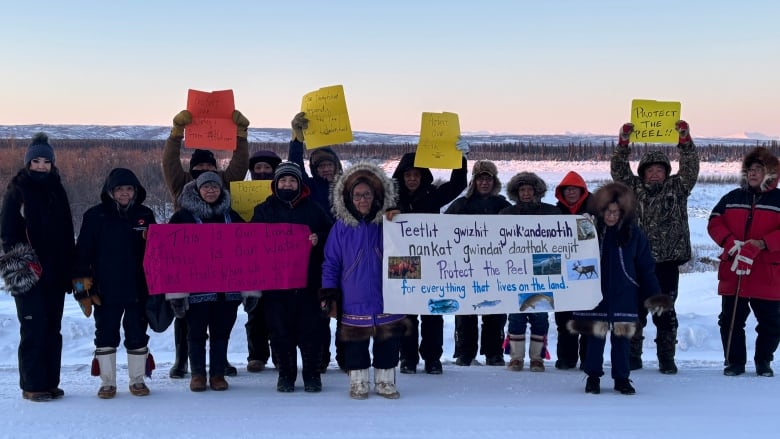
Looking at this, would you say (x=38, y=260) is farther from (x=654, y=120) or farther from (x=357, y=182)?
(x=654, y=120)

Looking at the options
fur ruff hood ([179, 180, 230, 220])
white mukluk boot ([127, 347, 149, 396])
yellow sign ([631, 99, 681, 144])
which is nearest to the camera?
white mukluk boot ([127, 347, 149, 396])

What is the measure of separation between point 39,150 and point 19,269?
1.00 m

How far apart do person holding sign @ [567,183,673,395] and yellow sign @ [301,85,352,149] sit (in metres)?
2.58

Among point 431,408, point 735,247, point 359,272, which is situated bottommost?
Answer: point 431,408

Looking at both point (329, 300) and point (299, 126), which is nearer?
point (329, 300)

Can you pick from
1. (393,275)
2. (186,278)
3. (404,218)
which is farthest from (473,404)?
(186,278)

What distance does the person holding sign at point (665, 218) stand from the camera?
21.9 ft

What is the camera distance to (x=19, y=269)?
17.7 feet

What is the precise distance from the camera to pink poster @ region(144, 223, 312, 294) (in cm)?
571

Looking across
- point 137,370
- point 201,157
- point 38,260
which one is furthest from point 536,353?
point 38,260

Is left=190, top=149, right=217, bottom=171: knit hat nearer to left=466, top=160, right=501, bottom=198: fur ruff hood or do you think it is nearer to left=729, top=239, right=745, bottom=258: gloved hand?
left=466, top=160, right=501, bottom=198: fur ruff hood

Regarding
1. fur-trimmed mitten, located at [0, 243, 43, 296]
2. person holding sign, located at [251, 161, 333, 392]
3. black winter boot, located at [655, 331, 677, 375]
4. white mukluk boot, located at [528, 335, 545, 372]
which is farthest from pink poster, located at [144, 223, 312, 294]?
black winter boot, located at [655, 331, 677, 375]

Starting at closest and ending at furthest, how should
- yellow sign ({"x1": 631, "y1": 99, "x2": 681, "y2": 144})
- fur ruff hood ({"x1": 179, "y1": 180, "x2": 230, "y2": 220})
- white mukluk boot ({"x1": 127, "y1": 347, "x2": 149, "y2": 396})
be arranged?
white mukluk boot ({"x1": 127, "y1": 347, "x2": 149, "y2": 396}) → fur ruff hood ({"x1": 179, "y1": 180, "x2": 230, "y2": 220}) → yellow sign ({"x1": 631, "y1": 99, "x2": 681, "y2": 144})

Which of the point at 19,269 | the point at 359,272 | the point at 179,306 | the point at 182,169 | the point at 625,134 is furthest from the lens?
the point at 625,134
